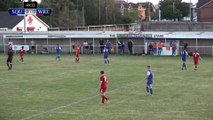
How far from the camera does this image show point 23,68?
136ft

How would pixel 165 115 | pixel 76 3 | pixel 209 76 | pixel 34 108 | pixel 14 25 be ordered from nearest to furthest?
pixel 165 115 < pixel 34 108 < pixel 209 76 < pixel 14 25 < pixel 76 3

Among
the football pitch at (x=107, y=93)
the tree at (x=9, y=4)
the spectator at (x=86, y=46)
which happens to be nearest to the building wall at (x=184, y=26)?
the spectator at (x=86, y=46)

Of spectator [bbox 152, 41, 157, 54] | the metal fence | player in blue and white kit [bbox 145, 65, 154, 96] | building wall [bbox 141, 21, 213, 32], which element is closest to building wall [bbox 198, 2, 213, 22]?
building wall [bbox 141, 21, 213, 32]

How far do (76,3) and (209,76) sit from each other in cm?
8547

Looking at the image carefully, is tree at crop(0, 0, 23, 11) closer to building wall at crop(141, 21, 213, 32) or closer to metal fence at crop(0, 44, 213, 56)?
building wall at crop(141, 21, 213, 32)

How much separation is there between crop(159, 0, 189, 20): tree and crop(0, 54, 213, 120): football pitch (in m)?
89.1

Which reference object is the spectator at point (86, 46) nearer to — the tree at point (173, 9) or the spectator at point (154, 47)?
the spectator at point (154, 47)

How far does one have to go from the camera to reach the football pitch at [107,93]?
21.5m

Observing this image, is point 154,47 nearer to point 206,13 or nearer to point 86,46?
point 86,46

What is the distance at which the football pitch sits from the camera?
21.5 meters

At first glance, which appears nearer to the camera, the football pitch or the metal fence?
the football pitch

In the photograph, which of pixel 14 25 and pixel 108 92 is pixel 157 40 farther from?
pixel 14 25

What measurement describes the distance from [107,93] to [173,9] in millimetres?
103714

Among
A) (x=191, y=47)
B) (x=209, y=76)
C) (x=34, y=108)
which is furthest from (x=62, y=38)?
(x=34, y=108)
